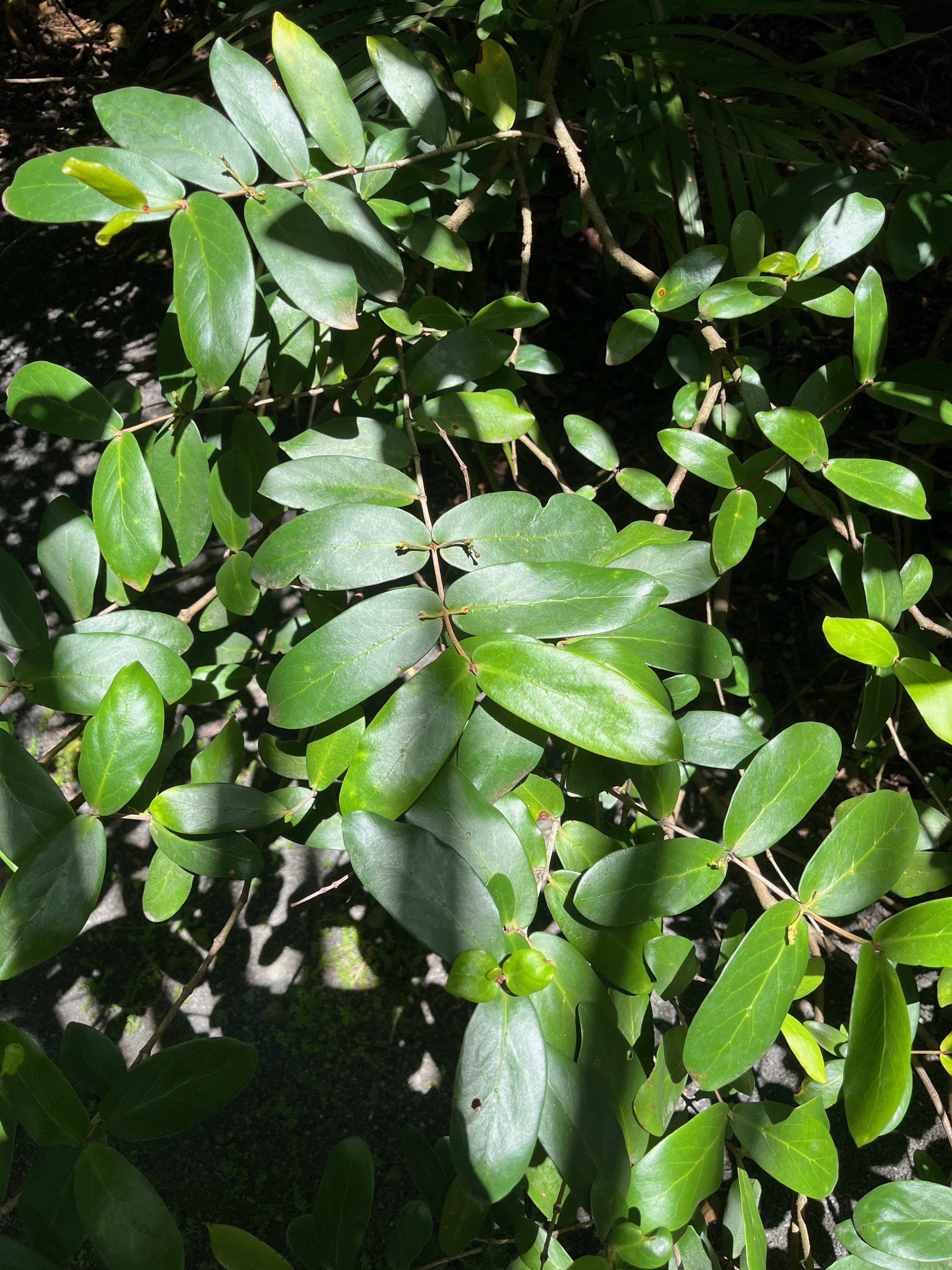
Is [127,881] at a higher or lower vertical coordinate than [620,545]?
lower

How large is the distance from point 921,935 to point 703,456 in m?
0.59

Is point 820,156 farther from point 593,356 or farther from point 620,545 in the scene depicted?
point 620,545

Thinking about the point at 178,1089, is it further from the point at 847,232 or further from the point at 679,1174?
the point at 847,232

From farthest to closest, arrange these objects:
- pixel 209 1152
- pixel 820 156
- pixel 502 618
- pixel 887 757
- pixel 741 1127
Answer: pixel 820 156, pixel 209 1152, pixel 887 757, pixel 741 1127, pixel 502 618

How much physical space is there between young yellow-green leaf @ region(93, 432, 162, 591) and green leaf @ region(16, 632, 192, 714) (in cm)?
8

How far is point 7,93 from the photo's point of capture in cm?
304

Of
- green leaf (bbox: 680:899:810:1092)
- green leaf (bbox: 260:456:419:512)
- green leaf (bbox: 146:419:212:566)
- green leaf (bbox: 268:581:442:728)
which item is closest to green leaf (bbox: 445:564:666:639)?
green leaf (bbox: 268:581:442:728)

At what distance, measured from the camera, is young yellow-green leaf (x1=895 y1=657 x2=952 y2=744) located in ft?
2.70

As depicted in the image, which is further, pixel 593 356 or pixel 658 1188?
pixel 593 356

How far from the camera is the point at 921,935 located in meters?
0.72

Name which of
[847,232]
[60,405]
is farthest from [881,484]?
[60,405]

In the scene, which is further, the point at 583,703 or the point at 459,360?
the point at 459,360

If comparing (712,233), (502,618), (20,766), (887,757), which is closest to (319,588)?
(502,618)

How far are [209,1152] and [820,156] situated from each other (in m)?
2.69
